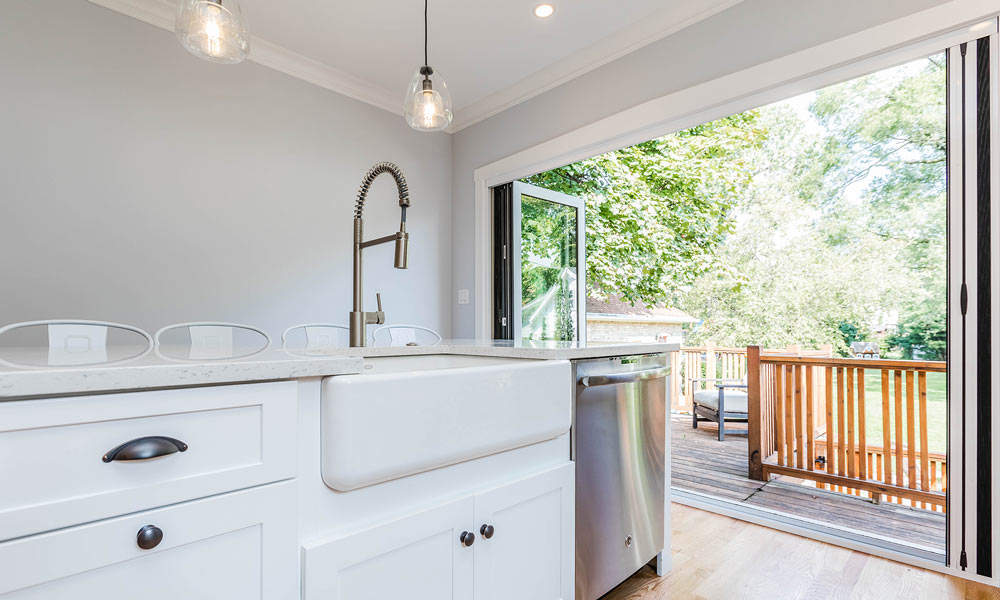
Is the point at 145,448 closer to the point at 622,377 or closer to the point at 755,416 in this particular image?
the point at 622,377

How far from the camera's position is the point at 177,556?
708 millimetres

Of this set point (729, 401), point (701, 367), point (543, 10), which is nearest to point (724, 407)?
point (729, 401)

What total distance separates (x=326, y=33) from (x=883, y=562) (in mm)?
3714

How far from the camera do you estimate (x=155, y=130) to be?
99.8 inches

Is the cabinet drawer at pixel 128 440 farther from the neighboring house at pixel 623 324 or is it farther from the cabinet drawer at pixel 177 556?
the neighboring house at pixel 623 324

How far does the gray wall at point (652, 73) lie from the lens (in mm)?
2066

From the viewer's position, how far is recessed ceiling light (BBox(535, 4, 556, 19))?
99.2 inches

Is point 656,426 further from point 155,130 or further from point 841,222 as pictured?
point 841,222

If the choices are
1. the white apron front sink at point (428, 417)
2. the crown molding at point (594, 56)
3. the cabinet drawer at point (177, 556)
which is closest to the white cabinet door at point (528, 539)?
the white apron front sink at point (428, 417)

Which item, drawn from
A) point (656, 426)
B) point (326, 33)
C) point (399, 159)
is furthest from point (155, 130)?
point (656, 426)

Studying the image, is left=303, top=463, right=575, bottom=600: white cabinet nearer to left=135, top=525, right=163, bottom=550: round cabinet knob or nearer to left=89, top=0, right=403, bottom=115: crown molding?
left=135, top=525, right=163, bottom=550: round cabinet knob

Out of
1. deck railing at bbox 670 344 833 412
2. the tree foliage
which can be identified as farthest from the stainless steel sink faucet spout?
deck railing at bbox 670 344 833 412

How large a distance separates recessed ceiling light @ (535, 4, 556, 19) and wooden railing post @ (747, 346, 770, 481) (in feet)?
7.65

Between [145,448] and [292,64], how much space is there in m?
2.99
